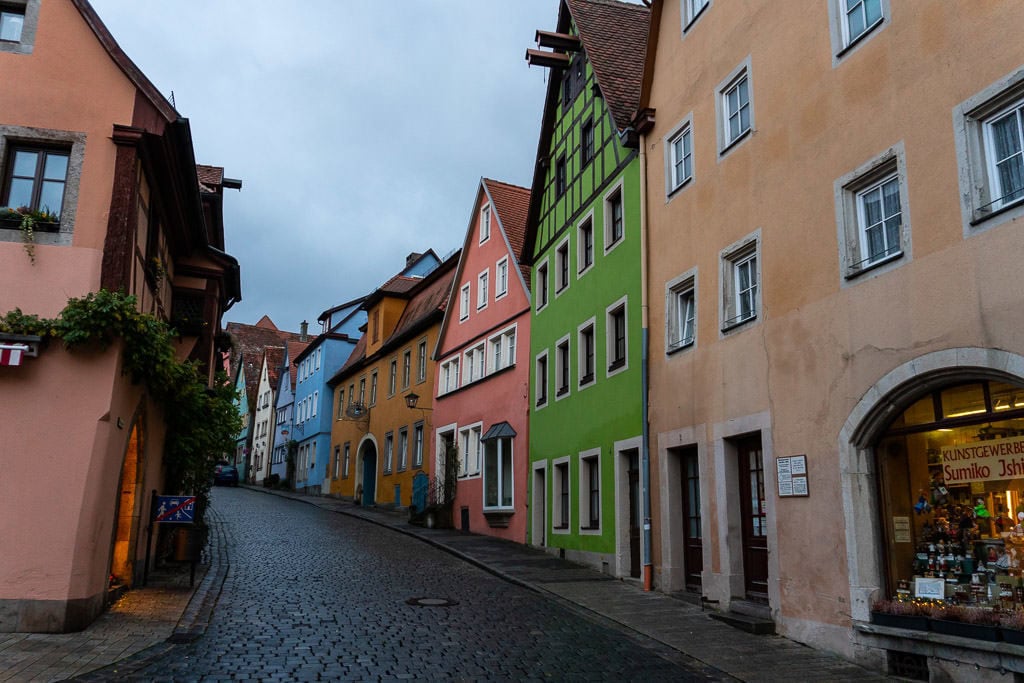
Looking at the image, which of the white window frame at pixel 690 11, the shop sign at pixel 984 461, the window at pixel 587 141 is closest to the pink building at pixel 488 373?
the window at pixel 587 141

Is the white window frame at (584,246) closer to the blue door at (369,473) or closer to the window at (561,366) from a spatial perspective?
the window at (561,366)

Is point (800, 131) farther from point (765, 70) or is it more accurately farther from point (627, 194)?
point (627, 194)

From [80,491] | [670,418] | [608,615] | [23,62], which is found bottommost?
[608,615]

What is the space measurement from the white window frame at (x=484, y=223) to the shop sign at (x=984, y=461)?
18.8 metres

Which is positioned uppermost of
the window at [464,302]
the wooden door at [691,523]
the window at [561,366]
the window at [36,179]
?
the window at [464,302]

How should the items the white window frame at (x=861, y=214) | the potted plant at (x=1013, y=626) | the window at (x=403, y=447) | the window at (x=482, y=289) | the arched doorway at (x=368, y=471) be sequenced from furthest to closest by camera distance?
the arched doorway at (x=368, y=471), the window at (x=403, y=447), the window at (x=482, y=289), the white window frame at (x=861, y=214), the potted plant at (x=1013, y=626)

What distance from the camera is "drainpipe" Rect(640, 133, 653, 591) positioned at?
14555 millimetres

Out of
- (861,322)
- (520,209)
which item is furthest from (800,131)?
(520,209)

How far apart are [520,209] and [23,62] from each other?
16231 millimetres

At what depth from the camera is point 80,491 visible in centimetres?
1047

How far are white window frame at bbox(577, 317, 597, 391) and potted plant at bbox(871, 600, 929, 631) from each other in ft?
30.2

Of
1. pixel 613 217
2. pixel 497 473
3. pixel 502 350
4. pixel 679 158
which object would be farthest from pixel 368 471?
pixel 679 158

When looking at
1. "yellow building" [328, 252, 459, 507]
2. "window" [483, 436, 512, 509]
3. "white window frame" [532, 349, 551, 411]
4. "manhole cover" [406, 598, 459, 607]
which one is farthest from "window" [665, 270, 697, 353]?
"yellow building" [328, 252, 459, 507]

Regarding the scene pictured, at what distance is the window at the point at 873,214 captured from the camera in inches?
375
